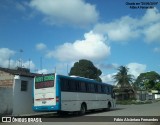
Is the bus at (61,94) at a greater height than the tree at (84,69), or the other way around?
the tree at (84,69)

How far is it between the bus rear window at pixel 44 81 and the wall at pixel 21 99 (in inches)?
121

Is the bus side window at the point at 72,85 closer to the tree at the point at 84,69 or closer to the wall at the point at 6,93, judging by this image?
the wall at the point at 6,93

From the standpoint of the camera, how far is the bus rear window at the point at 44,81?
71.8 feet

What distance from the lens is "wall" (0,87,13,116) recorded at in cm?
2306

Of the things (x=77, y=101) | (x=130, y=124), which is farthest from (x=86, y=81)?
(x=130, y=124)

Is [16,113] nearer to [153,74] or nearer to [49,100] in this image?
[49,100]

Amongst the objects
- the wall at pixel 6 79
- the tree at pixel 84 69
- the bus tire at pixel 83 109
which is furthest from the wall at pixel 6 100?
the tree at pixel 84 69

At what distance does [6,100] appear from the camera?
23.7 metres

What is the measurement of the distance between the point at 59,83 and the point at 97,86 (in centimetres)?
779

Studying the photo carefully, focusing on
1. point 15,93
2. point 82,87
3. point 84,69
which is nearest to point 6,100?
point 15,93

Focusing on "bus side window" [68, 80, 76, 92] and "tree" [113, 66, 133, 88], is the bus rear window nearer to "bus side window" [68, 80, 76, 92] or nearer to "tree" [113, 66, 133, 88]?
"bus side window" [68, 80, 76, 92]

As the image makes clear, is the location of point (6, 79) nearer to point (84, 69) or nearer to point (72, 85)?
point (72, 85)

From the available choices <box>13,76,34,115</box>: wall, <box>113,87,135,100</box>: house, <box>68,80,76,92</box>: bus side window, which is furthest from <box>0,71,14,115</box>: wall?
<box>113,87,135,100</box>: house

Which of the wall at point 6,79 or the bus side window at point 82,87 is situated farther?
the wall at point 6,79
